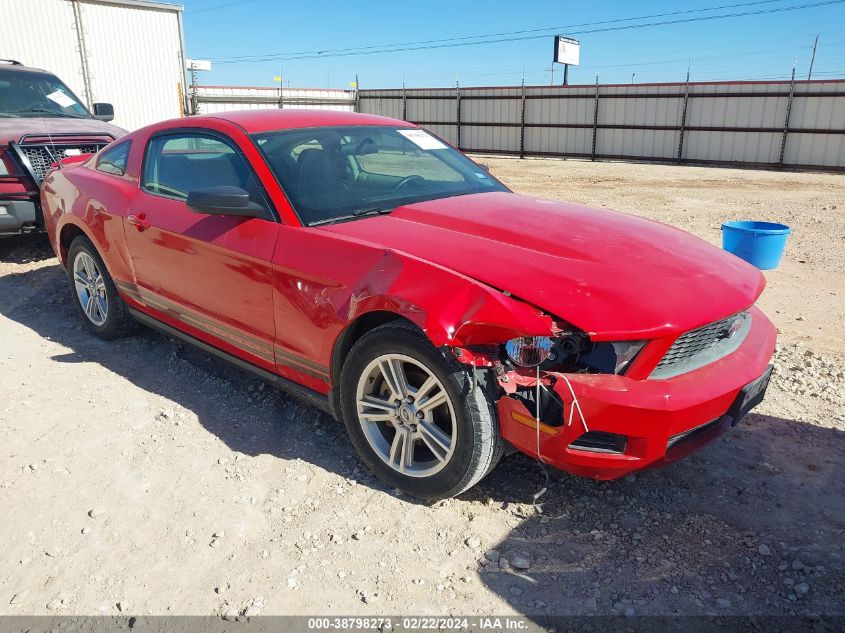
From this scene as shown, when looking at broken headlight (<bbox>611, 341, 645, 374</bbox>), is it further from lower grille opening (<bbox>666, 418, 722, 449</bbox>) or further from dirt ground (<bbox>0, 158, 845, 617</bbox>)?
dirt ground (<bbox>0, 158, 845, 617</bbox>)

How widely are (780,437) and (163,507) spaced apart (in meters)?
3.02

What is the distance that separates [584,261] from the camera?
273 centimetres

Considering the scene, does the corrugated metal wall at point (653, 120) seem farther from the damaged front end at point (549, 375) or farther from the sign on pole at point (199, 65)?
the damaged front end at point (549, 375)

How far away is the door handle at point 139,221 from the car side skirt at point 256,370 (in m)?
0.60

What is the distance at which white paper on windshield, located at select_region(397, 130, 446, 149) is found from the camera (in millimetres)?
4230

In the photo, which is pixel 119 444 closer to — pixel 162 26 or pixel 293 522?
pixel 293 522

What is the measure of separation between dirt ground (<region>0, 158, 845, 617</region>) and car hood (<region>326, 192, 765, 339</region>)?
2.93 ft

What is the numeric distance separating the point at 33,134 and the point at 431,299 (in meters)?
6.15

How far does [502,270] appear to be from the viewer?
8.71 ft

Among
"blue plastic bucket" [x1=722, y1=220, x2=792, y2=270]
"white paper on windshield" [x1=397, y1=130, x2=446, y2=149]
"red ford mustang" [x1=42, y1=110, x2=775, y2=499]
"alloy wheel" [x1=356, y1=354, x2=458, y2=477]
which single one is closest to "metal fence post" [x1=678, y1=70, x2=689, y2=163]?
"blue plastic bucket" [x1=722, y1=220, x2=792, y2=270]

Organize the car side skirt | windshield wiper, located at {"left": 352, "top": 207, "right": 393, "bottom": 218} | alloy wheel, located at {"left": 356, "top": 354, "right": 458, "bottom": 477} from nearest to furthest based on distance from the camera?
alloy wheel, located at {"left": 356, "top": 354, "right": 458, "bottom": 477} < the car side skirt < windshield wiper, located at {"left": 352, "top": 207, "right": 393, "bottom": 218}

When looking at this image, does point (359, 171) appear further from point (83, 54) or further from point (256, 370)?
point (83, 54)

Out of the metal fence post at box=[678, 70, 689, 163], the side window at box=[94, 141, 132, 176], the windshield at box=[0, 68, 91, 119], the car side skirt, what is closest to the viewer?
the car side skirt

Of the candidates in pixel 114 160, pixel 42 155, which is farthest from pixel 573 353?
pixel 42 155
